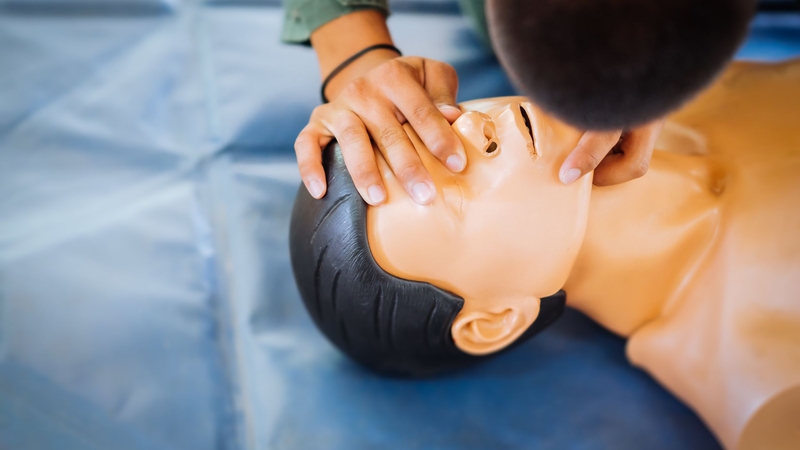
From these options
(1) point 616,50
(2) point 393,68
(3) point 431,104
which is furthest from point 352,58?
(1) point 616,50

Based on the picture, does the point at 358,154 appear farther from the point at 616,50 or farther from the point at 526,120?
the point at 616,50

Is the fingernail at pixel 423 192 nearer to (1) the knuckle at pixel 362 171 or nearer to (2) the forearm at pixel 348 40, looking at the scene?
(1) the knuckle at pixel 362 171

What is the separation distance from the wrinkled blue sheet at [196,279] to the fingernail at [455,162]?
562 millimetres

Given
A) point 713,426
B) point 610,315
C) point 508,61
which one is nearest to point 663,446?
point 713,426

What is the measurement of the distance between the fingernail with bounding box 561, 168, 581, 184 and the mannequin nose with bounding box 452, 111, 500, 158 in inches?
4.1

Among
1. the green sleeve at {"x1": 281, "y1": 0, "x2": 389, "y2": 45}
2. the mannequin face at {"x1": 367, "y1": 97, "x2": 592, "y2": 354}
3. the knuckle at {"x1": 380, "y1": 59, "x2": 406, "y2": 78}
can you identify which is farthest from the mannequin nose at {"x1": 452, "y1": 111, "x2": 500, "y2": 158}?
the green sleeve at {"x1": 281, "y1": 0, "x2": 389, "y2": 45}

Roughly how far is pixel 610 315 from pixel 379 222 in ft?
1.83

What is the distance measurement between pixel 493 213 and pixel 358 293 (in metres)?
0.26

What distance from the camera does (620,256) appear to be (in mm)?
1060

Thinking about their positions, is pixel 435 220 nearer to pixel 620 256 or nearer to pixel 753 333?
pixel 620 256

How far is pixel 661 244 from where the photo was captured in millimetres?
1070

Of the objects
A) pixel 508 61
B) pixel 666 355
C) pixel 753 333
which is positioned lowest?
pixel 666 355

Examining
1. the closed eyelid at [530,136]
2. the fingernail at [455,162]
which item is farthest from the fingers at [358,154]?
the closed eyelid at [530,136]

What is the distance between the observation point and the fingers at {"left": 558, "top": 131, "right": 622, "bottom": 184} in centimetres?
86
